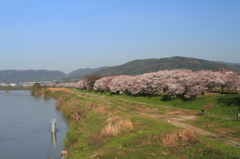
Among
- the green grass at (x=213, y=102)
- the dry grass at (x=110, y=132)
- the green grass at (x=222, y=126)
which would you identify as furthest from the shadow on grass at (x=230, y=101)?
the dry grass at (x=110, y=132)

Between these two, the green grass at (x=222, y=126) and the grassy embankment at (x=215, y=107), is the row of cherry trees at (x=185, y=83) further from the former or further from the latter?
the green grass at (x=222, y=126)

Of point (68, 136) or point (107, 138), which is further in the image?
point (68, 136)

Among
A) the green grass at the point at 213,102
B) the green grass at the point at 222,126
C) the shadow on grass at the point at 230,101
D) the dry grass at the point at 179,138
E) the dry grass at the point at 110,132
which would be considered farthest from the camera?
the shadow on grass at the point at 230,101

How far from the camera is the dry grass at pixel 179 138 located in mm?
15462

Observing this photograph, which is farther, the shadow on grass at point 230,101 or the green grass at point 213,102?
the shadow on grass at point 230,101

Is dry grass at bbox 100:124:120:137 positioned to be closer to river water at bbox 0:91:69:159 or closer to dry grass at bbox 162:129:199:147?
river water at bbox 0:91:69:159

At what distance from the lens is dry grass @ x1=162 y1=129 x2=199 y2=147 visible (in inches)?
609

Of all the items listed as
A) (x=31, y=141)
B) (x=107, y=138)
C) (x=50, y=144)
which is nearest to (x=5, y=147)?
(x=31, y=141)

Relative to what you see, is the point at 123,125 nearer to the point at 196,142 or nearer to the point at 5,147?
the point at 196,142

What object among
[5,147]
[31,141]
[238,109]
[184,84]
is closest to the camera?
[5,147]

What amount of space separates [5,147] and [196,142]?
19026mm

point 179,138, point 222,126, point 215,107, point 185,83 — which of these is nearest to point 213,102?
point 215,107

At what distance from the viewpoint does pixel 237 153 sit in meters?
13.1

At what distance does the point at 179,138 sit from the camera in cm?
1608
